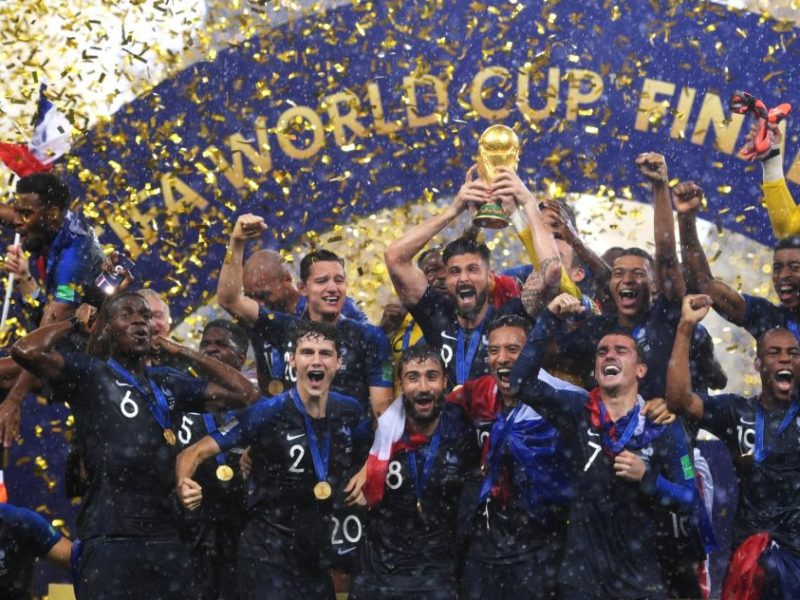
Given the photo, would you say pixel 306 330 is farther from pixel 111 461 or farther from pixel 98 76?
pixel 98 76

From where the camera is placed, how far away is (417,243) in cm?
630

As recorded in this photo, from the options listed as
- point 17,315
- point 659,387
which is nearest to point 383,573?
point 659,387

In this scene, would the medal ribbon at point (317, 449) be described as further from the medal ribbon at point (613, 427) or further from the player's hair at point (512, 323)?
the medal ribbon at point (613, 427)

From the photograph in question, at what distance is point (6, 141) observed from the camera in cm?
834

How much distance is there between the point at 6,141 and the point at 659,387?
4.11 m

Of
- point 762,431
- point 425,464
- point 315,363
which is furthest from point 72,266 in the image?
point 762,431

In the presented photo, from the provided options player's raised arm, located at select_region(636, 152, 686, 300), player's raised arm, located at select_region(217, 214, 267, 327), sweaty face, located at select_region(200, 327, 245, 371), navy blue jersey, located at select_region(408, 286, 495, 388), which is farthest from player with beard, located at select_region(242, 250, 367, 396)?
player's raised arm, located at select_region(636, 152, 686, 300)

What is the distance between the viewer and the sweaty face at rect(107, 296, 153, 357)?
19.8ft

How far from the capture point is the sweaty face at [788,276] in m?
6.11

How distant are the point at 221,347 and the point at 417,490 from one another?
61.7 inches

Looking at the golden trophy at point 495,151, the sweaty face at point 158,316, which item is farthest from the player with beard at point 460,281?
the sweaty face at point 158,316

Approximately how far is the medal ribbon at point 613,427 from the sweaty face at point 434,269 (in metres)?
1.33

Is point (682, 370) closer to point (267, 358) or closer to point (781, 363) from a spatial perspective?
point (781, 363)

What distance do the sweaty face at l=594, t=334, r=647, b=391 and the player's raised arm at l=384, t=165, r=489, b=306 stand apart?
85 centimetres
